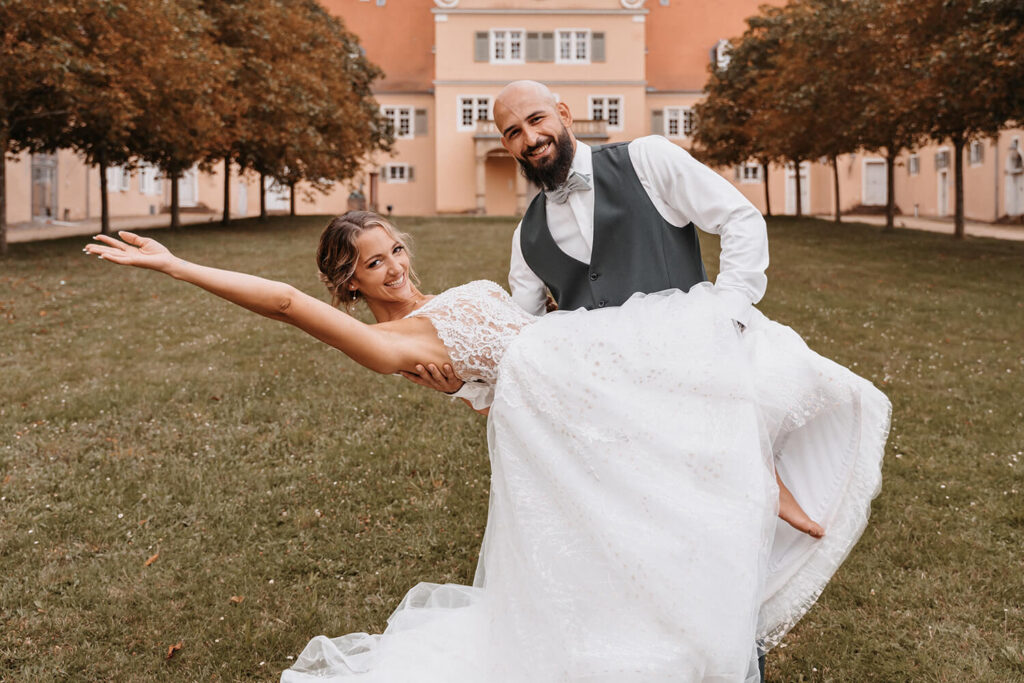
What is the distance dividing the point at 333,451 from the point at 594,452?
16.3 ft

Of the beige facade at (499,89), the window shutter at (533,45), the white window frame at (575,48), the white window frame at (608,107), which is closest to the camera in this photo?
the beige facade at (499,89)

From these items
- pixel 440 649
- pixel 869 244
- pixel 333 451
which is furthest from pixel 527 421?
pixel 869 244

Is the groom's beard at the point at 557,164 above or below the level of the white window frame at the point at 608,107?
below

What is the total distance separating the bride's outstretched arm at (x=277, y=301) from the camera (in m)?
2.99

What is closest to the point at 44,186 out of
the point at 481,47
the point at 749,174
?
the point at 481,47

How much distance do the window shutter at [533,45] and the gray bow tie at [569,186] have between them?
50.0 metres

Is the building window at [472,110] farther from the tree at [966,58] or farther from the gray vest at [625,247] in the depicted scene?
the gray vest at [625,247]

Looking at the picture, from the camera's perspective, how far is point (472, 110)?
2025 inches

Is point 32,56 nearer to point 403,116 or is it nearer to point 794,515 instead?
point 794,515

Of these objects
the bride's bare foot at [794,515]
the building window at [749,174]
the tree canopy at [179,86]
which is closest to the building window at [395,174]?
the tree canopy at [179,86]

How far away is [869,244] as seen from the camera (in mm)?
24156

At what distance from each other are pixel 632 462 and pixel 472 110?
50.5 metres

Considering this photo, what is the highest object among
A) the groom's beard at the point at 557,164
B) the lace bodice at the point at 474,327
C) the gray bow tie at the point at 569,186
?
the groom's beard at the point at 557,164

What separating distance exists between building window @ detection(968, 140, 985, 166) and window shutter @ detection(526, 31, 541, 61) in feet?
78.3
